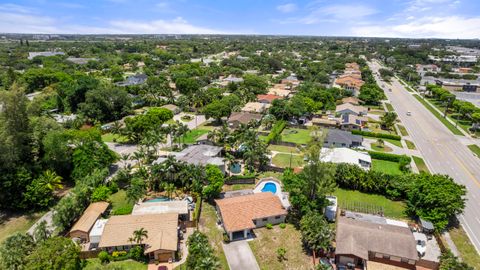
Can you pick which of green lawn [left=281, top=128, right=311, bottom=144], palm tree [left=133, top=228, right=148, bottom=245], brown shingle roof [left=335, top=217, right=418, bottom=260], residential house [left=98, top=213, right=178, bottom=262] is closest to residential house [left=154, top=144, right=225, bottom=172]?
residential house [left=98, top=213, right=178, bottom=262]

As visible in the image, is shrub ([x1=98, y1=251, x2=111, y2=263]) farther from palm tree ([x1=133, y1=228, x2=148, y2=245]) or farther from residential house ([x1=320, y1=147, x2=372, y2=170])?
residential house ([x1=320, y1=147, x2=372, y2=170])

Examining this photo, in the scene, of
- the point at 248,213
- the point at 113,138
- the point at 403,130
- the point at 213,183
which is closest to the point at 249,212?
the point at 248,213

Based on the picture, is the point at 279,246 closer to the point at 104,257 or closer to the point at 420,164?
the point at 104,257

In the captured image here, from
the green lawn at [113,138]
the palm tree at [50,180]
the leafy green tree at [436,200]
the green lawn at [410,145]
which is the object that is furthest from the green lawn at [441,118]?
the palm tree at [50,180]

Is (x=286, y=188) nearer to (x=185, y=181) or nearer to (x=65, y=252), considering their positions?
(x=185, y=181)

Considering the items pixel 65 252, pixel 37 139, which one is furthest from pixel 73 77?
pixel 65 252

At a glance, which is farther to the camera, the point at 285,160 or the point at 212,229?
the point at 285,160
